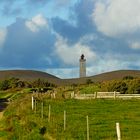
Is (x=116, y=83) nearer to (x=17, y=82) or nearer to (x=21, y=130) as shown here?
(x=21, y=130)

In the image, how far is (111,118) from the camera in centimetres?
3369

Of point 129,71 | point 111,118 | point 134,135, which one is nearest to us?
point 134,135

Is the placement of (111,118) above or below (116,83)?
below

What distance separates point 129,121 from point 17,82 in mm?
112766

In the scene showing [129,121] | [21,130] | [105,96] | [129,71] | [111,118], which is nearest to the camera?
[21,130]

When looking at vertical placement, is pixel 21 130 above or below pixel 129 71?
below

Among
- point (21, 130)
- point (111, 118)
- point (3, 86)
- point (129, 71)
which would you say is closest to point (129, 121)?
point (111, 118)

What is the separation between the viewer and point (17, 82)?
14288 centimetres

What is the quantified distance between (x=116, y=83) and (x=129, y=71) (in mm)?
73882

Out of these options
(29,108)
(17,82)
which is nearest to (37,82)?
(17,82)

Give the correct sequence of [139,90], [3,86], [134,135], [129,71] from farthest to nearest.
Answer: [129,71]
[3,86]
[139,90]
[134,135]

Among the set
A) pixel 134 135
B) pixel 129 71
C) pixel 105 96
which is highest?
pixel 129 71

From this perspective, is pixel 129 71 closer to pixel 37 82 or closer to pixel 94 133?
pixel 37 82

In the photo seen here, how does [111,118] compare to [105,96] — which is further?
[105,96]
